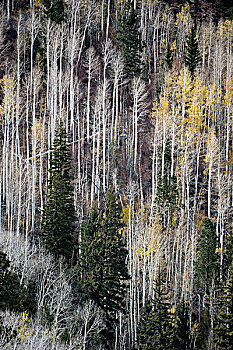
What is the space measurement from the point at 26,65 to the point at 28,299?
32.0 meters

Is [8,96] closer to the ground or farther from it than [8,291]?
farther from it

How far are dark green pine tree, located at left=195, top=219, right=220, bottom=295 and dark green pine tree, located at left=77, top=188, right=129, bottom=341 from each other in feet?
19.6

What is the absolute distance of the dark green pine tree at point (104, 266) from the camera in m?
23.5

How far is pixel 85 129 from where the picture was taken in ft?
131

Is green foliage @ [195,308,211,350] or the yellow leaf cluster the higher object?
the yellow leaf cluster

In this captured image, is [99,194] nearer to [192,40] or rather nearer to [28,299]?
[28,299]

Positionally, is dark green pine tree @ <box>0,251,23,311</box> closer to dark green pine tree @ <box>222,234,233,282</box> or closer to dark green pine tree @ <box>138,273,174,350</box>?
dark green pine tree @ <box>138,273,174,350</box>

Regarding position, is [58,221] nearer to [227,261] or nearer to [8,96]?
[227,261]

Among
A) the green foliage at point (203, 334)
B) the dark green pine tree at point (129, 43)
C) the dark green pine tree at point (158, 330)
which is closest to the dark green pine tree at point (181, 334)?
the dark green pine tree at point (158, 330)

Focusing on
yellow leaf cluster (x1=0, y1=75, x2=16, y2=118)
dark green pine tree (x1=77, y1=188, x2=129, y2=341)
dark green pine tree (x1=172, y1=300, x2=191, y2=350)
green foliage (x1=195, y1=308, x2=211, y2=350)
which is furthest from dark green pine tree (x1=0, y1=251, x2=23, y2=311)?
yellow leaf cluster (x1=0, y1=75, x2=16, y2=118)

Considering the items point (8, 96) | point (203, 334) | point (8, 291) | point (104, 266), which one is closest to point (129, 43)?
point (8, 96)

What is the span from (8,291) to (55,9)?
39.4 metres

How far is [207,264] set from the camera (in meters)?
27.4

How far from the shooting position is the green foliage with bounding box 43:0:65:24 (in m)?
45.7
